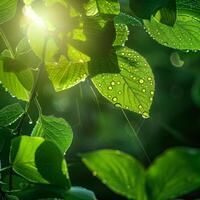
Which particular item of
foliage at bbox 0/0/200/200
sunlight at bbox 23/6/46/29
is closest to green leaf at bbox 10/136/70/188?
foliage at bbox 0/0/200/200

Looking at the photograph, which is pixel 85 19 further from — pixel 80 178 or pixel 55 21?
pixel 80 178

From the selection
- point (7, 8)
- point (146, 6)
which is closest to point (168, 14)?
point (146, 6)

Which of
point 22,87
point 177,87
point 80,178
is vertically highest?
point 22,87

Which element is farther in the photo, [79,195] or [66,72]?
[66,72]

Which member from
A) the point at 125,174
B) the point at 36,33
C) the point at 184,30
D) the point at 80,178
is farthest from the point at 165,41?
the point at 80,178

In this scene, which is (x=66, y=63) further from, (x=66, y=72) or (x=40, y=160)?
(x=40, y=160)

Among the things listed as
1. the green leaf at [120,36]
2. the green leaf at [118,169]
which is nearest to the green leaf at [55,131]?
the green leaf at [120,36]

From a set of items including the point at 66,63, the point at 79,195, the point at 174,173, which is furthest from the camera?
the point at 66,63
